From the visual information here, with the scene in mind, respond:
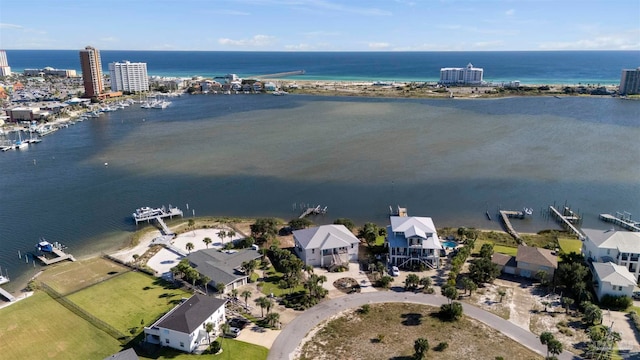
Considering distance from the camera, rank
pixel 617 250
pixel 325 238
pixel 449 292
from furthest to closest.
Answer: pixel 325 238
pixel 617 250
pixel 449 292

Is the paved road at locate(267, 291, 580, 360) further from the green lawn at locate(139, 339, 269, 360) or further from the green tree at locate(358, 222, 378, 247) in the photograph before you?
the green tree at locate(358, 222, 378, 247)

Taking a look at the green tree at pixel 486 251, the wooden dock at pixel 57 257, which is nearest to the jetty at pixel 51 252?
the wooden dock at pixel 57 257

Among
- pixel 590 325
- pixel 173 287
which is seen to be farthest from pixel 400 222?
pixel 173 287

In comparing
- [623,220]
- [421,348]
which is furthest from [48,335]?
[623,220]

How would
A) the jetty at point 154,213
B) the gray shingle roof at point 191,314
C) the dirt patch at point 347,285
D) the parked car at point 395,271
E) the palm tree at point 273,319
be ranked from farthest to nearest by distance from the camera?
the jetty at point 154,213, the parked car at point 395,271, the dirt patch at point 347,285, the palm tree at point 273,319, the gray shingle roof at point 191,314

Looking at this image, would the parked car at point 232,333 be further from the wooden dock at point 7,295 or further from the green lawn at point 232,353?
the wooden dock at point 7,295

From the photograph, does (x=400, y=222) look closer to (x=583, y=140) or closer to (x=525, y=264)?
(x=525, y=264)

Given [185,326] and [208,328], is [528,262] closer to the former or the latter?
[208,328]

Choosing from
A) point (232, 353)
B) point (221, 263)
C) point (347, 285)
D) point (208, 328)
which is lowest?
point (232, 353)
